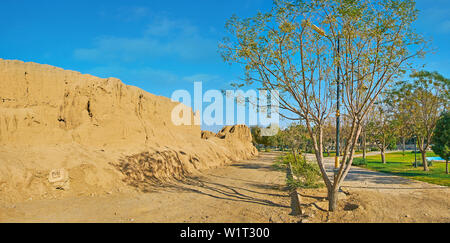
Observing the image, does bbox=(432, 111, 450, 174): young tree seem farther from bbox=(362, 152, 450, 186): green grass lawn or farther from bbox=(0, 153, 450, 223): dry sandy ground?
bbox=(0, 153, 450, 223): dry sandy ground

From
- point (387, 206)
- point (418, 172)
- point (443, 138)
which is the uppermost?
point (443, 138)

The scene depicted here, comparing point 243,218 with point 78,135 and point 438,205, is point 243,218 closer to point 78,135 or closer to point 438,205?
point 438,205

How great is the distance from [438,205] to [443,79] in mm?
14565

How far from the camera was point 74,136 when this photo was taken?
1271 centimetres

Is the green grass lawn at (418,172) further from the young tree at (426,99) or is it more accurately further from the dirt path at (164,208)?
the dirt path at (164,208)

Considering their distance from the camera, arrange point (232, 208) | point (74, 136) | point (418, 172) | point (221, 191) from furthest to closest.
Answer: point (418, 172), point (74, 136), point (221, 191), point (232, 208)

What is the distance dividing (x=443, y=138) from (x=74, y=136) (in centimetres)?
2089

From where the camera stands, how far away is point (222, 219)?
24.7ft

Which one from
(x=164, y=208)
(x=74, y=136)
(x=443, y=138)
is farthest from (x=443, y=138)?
(x=74, y=136)

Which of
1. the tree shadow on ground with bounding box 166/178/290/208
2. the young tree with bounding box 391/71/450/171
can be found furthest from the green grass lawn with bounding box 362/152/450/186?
the tree shadow on ground with bounding box 166/178/290/208

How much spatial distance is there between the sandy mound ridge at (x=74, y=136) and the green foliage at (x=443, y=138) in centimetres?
1600

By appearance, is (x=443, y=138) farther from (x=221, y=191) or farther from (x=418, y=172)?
(x=221, y=191)
